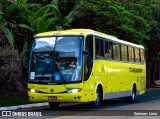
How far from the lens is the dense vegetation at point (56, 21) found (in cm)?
2308

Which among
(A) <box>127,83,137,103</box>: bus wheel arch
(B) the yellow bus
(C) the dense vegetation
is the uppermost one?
(C) the dense vegetation

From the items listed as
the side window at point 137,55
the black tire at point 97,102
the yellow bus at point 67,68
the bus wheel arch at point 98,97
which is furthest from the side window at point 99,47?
the side window at point 137,55

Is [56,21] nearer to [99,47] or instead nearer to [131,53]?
[131,53]

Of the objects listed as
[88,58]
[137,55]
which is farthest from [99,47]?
[137,55]

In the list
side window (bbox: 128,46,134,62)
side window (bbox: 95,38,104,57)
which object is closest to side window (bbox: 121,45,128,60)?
side window (bbox: 128,46,134,62)

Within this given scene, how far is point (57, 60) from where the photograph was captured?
18.1 metres

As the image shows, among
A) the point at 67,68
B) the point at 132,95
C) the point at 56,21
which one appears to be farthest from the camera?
the point at 56,21

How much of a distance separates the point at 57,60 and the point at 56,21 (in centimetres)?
913

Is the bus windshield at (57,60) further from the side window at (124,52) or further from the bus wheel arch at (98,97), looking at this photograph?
the side window at (124,52)

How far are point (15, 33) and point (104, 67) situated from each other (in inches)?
309

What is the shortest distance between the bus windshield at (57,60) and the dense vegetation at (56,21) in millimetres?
4487

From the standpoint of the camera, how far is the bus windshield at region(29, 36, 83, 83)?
1783 cm

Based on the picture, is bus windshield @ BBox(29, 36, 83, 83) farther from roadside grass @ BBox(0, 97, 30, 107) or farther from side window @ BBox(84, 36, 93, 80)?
roadside grass @ BBox(0, 97, 30, 107)

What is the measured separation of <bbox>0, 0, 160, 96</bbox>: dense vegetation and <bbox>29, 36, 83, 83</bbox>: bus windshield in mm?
4487
